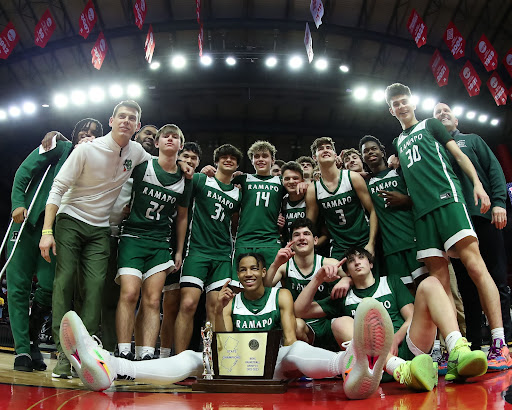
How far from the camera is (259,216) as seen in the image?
4016 millimetres

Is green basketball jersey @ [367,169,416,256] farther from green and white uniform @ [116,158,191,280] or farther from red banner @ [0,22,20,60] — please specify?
red banner @ [0,22,20,60]

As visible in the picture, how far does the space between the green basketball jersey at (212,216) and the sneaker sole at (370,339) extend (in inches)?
78.7

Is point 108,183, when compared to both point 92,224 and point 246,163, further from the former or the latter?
point 246,163

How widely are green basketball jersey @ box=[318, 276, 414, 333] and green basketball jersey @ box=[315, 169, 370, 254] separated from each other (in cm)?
72

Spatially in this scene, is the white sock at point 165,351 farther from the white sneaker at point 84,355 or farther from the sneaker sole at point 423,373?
the sneaker sole at point 423,373

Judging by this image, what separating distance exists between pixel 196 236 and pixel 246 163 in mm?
13426

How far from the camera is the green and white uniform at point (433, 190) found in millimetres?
2922

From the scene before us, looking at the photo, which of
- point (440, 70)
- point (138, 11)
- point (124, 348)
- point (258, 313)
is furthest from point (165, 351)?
point (440, 70)

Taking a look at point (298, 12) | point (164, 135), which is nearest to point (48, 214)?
point (164, 135)

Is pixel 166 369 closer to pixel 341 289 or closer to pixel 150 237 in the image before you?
pixel 150 237

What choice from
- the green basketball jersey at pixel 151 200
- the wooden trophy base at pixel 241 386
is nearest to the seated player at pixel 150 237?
the green basketball jersey at pixel 151 200

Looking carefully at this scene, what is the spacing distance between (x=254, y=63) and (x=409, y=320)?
10.7m

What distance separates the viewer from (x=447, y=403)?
6.32 feet

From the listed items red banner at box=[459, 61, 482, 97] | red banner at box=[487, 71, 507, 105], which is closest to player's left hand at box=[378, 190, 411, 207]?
red banner at box=[459, 61, 482, 97]
